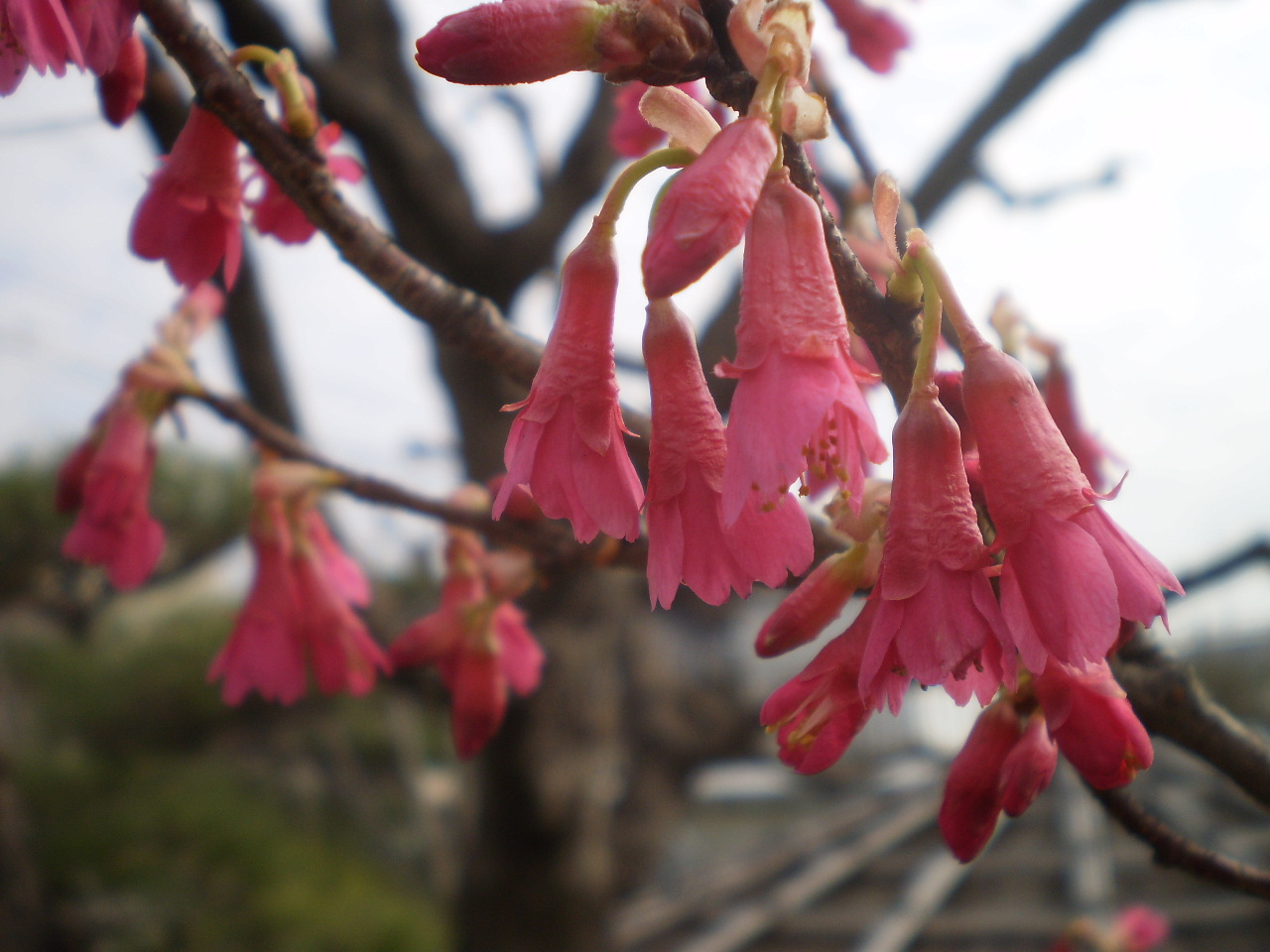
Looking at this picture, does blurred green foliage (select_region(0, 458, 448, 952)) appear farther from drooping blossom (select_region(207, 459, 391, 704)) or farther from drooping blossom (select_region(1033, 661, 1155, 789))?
drooping blossom (select_region(1033, 661, 1155, 789))

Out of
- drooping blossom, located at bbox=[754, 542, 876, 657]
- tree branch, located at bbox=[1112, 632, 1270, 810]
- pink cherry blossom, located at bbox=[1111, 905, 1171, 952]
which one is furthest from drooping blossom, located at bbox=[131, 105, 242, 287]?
pink cherry blossom, located at bbox=[1111, 905, 1171, 952]

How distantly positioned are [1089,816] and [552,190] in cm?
646

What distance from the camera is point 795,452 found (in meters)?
0.37

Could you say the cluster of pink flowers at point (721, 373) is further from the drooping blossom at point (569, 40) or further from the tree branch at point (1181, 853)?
the tree branch at point (1181, 853)

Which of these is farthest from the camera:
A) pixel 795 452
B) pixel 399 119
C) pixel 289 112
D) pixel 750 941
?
pixel 750 941

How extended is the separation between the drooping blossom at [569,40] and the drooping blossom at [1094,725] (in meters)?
0.36

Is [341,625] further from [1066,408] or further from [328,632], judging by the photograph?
[1066,408]

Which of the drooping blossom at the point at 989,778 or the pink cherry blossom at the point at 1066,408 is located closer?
the drooping blossom at the point at 989,778

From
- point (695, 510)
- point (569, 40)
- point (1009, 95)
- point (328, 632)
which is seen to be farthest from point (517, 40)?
point (1009, 95)

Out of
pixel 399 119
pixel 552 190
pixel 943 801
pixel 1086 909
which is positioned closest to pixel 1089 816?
pixel 1086 909

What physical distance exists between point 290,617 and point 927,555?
0.76 metres

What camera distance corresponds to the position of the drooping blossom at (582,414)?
0.46 metres

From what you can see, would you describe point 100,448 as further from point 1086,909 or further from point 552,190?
point 1086,909

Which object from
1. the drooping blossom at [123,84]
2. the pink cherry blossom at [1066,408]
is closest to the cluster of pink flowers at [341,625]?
the drooping blossom at [123,84]
